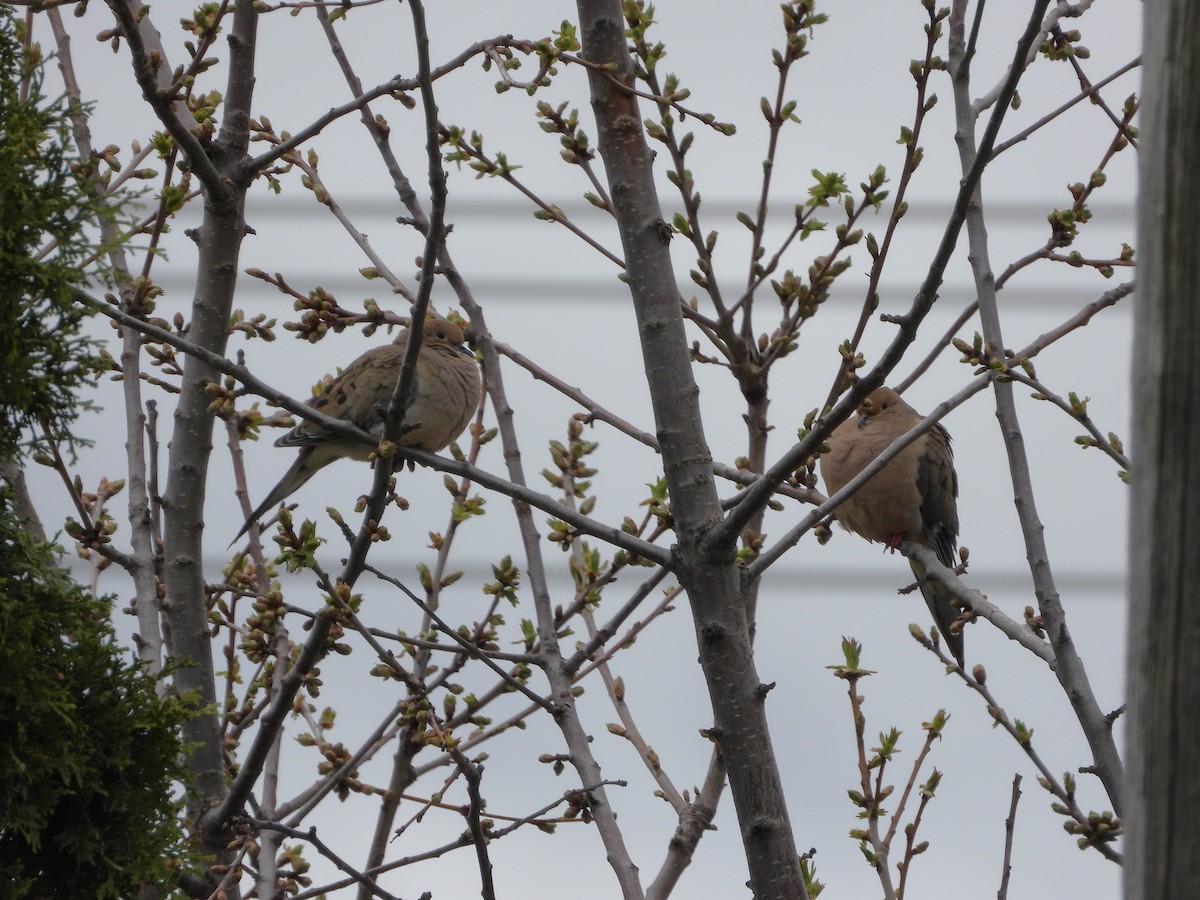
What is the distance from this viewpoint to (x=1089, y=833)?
243cm

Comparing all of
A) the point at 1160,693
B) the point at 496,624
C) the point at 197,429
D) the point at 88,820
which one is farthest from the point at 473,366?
the point at 1160,693

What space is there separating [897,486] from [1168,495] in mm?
4289

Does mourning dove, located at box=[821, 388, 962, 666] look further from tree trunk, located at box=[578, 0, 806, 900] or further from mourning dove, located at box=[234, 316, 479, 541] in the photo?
tree trunk, located at box=[578, 0, 806, 900]

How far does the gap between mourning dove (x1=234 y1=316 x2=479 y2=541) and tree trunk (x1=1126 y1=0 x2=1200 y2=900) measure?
359 centimetres

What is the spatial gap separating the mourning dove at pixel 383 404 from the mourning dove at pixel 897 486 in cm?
A: 141

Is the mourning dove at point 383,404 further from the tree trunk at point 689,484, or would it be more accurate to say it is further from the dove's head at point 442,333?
the tree trunk at point 689,484

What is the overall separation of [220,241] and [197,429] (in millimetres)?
438

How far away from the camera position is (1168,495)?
0.84 metres

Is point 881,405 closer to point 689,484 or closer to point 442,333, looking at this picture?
point 442,333

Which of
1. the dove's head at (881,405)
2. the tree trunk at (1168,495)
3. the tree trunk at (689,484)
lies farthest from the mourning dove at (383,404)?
the tree trunk at (1168,495)

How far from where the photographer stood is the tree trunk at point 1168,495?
833 millimetres

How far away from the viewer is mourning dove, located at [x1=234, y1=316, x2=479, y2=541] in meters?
4.42

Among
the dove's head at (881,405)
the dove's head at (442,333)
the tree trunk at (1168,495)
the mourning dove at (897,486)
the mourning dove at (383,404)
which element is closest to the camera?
the tree trunk at (1168,495)

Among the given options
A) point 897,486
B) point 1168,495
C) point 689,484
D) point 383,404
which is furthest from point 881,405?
point 1168,495
